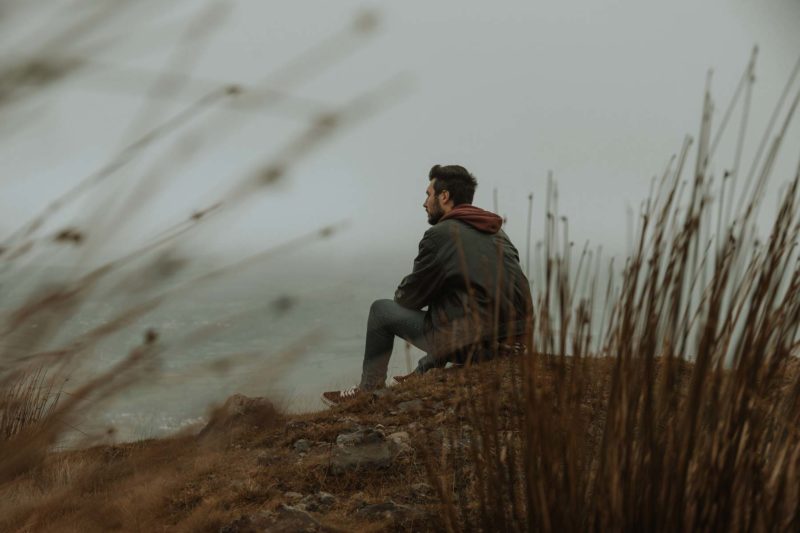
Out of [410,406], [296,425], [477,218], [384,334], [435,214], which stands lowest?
[296,425]

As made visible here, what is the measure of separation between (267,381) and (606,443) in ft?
2.72

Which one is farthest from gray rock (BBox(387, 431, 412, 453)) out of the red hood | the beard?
the beard

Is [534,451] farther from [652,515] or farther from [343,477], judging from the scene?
[343,477]

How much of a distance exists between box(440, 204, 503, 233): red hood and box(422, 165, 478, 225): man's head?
0.17 metres

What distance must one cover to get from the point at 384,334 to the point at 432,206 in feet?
3.03

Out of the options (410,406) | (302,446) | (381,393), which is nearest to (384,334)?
(381,393)

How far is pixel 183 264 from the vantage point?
976mm

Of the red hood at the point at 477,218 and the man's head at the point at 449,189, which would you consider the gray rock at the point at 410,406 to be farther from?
the man's head at the point at 449,189

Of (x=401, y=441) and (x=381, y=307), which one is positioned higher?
(x=381, y=307)

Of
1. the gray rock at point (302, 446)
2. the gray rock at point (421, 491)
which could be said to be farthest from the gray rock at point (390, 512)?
the gray rock at point (302, 446)

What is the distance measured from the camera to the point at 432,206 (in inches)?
195

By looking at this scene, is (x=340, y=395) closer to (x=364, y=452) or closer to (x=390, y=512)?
(x=364, y=452)

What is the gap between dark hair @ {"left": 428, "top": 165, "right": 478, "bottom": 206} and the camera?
16.0 feet

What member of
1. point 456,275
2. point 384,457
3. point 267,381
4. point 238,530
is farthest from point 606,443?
point 456,275
